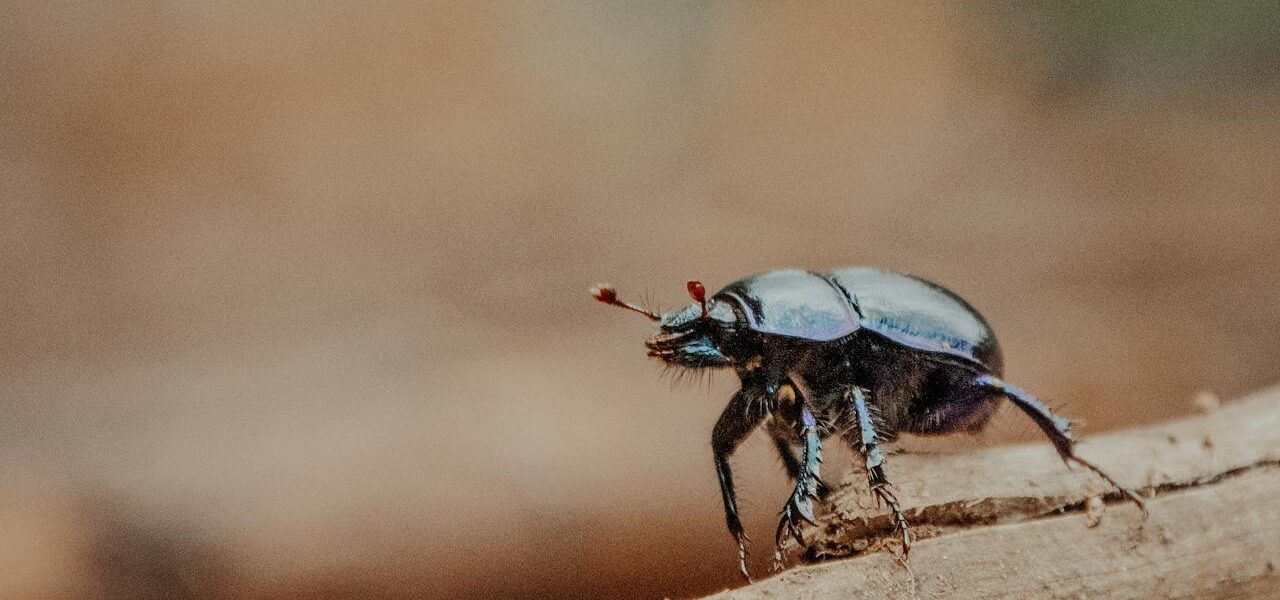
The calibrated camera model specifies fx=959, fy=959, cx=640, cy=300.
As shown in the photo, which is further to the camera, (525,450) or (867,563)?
(525,450)

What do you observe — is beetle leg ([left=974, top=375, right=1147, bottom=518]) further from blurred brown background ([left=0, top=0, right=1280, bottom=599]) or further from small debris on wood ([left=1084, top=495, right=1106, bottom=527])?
blurred brown background ([left=0, top=0, right=1280, bottom=599])

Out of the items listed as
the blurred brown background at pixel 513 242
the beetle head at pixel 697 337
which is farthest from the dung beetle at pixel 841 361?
the blurred brown background at pixel 513 242

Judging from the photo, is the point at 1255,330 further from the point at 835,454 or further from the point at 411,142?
the point at 411,142

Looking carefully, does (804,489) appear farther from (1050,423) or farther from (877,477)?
(1050,423)

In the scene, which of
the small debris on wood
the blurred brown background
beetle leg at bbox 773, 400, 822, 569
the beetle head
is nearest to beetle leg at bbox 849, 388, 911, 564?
beetle leg at bbox 773, 400, 822, 569

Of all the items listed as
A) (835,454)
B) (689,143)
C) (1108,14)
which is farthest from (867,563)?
(1108,14)

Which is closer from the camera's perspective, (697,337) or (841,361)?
(697,337)

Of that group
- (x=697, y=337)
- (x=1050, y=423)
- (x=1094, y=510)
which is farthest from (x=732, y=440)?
(x=1094, y=510)
